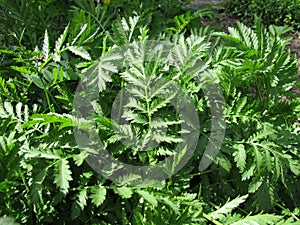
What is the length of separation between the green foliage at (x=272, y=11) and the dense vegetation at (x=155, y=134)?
3020 mm

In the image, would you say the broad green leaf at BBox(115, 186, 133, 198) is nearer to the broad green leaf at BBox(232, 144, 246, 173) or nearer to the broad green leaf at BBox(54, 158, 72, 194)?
the broad green leaf at BBox(54, 158, 72, 194)

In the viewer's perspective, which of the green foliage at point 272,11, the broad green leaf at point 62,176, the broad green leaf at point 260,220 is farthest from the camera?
the green foliage at point 272,11

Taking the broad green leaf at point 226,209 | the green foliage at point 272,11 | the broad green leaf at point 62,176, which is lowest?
the broad green leaf at point 226,209

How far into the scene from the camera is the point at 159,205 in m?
1.49

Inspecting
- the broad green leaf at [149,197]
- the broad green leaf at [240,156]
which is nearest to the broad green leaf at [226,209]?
the broad green leaf at [240,156]

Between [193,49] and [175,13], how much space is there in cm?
104

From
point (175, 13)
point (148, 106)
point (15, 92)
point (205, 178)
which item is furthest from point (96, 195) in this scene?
point (175, 13)

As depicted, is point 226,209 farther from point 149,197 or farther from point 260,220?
→ point 149,197

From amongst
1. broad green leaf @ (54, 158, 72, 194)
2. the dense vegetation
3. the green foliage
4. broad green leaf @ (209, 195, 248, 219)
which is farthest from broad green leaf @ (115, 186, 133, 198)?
the green foliage

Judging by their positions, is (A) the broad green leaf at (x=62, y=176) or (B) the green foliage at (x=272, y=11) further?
(B) the green foliage at (x=272, y=11)

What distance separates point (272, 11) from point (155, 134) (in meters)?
3.74

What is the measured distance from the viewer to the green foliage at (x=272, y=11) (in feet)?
15.5

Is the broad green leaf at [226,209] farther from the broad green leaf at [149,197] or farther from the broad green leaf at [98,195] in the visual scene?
the broad green leaf at [98,195]

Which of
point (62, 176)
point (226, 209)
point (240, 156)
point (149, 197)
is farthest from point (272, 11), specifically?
point (62, 176)
